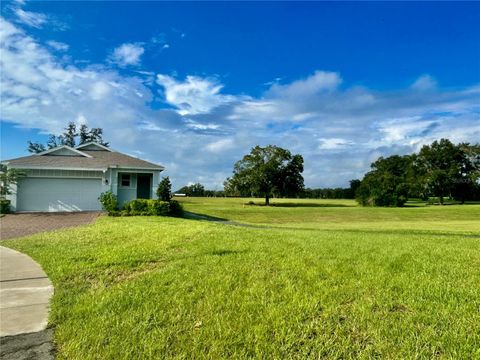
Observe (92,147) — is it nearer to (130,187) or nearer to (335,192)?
(130,187)

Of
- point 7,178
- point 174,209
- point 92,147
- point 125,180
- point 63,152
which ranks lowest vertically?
point 174,209

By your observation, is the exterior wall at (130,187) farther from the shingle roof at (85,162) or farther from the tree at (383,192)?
the tree at (383,192)

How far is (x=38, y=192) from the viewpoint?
21.2 meters

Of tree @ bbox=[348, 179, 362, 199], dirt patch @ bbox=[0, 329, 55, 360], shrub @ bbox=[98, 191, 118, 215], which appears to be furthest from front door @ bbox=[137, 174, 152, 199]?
tree @ bbox=[348, 179, 362, 199]

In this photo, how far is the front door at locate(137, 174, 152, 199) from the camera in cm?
2475

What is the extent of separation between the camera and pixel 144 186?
81.7 feet

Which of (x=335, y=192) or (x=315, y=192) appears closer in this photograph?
(x=335, y=192)

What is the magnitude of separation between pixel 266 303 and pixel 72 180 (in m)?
20.4

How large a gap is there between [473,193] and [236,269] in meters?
65.9

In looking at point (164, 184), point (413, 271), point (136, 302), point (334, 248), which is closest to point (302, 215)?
point (164, 184)

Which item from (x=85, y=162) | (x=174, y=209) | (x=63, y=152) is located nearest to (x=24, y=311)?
(x=174, y=209)

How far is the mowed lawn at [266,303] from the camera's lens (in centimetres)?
322

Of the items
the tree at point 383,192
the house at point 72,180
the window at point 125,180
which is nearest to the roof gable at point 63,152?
the house at point 72,180

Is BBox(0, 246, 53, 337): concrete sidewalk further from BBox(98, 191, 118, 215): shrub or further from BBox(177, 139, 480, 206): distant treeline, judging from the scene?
BBox(177, 139, 480, 206): distant treeline
